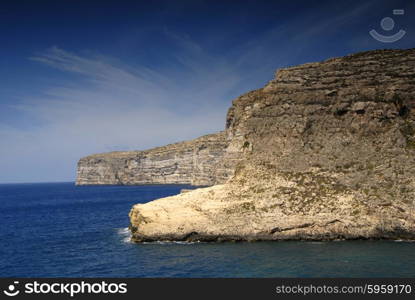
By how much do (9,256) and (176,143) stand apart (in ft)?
530

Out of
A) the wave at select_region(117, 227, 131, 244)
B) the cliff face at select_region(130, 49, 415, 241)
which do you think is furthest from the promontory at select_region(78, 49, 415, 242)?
the wave at select_region(117, 227, 131, 244)

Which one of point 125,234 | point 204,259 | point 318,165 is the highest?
point 318,165

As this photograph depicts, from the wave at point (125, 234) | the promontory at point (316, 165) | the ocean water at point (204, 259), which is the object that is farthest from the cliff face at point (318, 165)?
the wave at point (125, 234)

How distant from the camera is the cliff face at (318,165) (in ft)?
120

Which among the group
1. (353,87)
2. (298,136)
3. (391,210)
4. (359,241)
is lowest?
(359,241)

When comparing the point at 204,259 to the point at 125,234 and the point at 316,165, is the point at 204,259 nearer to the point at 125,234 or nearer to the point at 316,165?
the point at 125,234

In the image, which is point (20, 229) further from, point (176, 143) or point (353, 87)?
point (176, 143)

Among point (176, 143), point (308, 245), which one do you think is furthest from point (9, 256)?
point (176, 143)

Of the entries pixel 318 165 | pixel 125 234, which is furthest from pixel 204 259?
pixel 318 165

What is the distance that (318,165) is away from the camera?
40.3 meters

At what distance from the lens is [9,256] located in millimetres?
35344

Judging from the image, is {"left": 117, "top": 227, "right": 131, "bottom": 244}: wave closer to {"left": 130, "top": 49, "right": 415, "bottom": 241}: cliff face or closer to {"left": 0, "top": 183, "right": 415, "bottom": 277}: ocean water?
{"left": 0, "top": 183, "right": 415, "bottom": 277}: ocean water

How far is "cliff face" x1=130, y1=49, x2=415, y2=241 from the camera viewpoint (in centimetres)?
3662

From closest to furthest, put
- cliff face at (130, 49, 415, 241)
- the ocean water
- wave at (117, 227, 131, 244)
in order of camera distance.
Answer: the ocean water, cliff face at (130, 49, 415, 241), wave at (117, 227, 131, 244)
